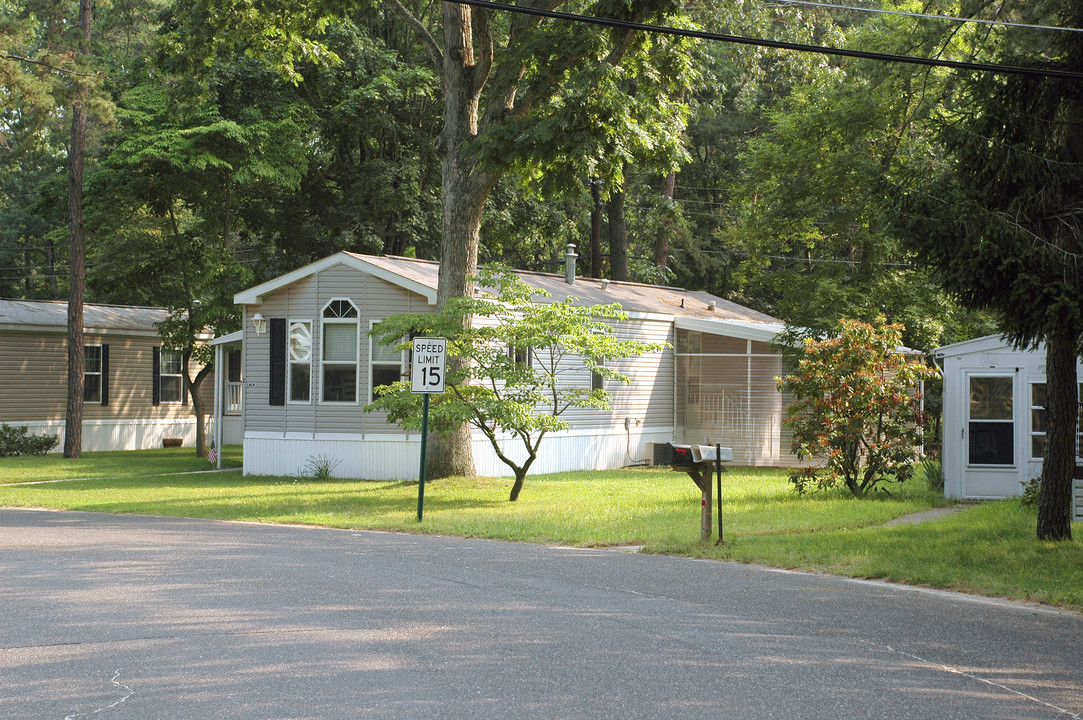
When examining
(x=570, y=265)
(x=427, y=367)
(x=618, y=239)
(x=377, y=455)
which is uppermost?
(x=618, y=239)

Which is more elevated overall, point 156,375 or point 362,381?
point 156,375

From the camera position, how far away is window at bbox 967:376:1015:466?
1714 cm

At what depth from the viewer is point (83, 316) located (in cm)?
2972

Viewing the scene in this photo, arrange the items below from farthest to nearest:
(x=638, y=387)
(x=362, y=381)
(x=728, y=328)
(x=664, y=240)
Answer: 1. (x=664, y=240)
2. (x=638, y=387)
3. (x=728, y=328)
4. (x=362, y=381)

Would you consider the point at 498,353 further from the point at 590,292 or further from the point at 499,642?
the point at 499,642

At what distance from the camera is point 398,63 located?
98.3ft

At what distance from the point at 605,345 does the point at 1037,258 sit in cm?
768

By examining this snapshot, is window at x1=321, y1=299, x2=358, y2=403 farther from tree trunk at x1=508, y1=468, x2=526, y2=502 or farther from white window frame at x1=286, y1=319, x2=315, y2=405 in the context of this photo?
tree trunk at x1=508, y1=468, x2=526, y2=502

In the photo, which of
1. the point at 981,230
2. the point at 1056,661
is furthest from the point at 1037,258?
the point at 1056,661

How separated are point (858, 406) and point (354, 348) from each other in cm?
993

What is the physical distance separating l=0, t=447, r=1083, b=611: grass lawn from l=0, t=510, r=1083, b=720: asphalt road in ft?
3.41

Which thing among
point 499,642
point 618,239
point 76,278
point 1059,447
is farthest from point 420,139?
point 499,642

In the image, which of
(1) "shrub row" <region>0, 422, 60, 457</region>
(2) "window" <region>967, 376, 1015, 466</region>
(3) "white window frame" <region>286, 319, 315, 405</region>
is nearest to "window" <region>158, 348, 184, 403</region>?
(1) "shrub row" <region>0, 422, 60, 457</region>

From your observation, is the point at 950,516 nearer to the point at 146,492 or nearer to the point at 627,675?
the point at 627,675
